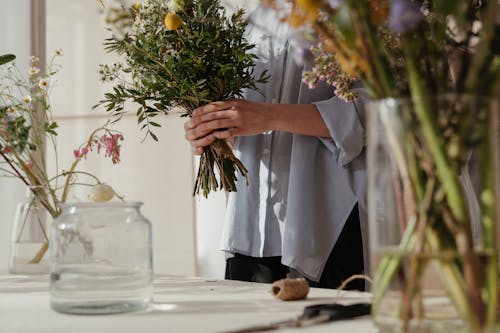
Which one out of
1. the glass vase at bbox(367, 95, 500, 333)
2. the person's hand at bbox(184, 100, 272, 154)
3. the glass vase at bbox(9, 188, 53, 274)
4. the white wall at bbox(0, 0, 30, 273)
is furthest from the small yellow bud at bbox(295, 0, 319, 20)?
the white wall at bbox(0, 0, 30, 273)

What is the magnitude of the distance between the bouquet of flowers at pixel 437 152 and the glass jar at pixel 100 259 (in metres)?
0.39

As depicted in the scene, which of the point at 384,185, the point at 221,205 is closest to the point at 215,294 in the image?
the point at 384,185

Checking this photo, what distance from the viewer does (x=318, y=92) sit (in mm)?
1794

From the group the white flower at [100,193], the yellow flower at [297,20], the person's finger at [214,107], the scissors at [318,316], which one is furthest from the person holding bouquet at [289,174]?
the yellow flower at [297,20]

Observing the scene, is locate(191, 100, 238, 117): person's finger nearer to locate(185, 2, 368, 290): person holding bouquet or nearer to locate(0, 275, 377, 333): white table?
locate(185, 2, 368, 290): person holding bouquet

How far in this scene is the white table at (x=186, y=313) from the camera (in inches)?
32.2

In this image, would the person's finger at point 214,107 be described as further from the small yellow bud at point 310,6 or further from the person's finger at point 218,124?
the small yellow bud at point 310,6

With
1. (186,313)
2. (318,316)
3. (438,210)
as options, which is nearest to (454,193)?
(438,210)

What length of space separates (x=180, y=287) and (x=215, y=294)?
0.14m

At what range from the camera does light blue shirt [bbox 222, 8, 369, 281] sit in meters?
1.70

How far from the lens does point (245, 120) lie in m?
1.62

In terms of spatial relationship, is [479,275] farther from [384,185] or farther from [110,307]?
[110,307]

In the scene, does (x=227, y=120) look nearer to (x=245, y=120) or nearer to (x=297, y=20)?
(x=245, y=120)

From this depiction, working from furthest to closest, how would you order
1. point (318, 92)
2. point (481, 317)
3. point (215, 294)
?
point (318, 92) → point (215, 294) → point (481, 317)
